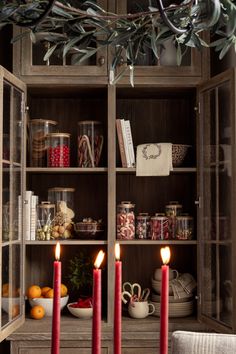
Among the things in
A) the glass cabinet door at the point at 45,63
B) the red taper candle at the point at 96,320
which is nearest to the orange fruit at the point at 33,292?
the glass cabinet door at the point at 45,63

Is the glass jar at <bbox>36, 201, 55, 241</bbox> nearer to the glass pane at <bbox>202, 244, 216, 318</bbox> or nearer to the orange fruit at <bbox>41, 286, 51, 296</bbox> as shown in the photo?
the orange fruit at <bbox>41, 286, 51, 296</bbox>

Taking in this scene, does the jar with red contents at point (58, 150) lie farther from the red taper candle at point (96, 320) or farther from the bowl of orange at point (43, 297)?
the red taper candle at point (96, 320)

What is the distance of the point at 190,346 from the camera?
5.30ft

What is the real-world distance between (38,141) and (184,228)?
0.89 meters

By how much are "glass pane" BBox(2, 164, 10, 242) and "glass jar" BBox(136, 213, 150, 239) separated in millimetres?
726

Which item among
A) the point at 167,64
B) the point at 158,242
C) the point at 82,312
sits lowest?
the point at 82,312

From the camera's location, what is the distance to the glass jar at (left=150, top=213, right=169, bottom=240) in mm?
2953

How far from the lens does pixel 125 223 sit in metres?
2.95

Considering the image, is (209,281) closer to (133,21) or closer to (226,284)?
(226,284)

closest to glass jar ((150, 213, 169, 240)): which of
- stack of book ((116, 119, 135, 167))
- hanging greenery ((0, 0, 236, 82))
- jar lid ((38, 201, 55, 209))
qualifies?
stack of book ((116, 119, 135, 167))

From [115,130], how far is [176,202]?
56 centimetres

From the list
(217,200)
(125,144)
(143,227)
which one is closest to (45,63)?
(125,144)

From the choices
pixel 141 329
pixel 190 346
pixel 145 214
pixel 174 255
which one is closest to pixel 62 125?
pixel 145 214

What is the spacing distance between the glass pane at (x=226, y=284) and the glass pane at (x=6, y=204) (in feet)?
3.27
